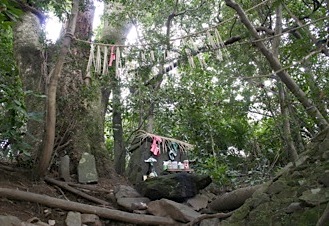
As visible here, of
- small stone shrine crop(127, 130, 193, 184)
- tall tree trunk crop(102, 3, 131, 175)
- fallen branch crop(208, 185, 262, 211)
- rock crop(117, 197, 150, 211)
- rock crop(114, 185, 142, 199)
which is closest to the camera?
fallen branch crop(208, 185, 262, 211)

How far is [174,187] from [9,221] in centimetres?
195

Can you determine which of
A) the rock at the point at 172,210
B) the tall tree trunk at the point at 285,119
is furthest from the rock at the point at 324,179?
the rock at the point at 172,210

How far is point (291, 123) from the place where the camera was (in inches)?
207

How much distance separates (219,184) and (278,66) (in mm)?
2018

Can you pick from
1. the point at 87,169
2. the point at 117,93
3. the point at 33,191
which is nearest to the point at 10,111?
the point at 33,191

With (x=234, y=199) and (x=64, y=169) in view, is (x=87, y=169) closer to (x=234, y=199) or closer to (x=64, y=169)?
(x=64, y=169)

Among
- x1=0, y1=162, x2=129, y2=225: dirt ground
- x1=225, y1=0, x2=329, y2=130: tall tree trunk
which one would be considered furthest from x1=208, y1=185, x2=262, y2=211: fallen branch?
x1=0, y1=162, x2=129, y2=225: dirt ground

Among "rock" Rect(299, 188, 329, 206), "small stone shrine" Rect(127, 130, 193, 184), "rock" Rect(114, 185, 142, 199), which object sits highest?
"small stone shrine" Rect(127, 130, 193, 184)

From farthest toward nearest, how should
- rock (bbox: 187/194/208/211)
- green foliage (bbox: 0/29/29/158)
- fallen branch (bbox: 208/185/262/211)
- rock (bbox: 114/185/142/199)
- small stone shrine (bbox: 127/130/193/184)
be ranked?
small stone shrine (bbox: 127/130/193/184), rock (bbox: 114/185/142/199), rock (bbox: 187/194/208/211), fallen branch (bbox: 208/185/262/211), green foliage (bbox: 0/29/29/158)

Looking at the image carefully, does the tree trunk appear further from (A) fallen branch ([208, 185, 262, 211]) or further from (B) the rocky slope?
(B) the rocky slope

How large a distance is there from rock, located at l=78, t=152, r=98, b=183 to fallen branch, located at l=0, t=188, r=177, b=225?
1.00m

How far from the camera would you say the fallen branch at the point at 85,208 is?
3.83 meters

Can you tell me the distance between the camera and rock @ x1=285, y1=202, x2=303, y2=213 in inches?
106

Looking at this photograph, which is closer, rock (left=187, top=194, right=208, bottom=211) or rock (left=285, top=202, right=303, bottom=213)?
rock (left=285, top=202, right=303, bottom=213)
